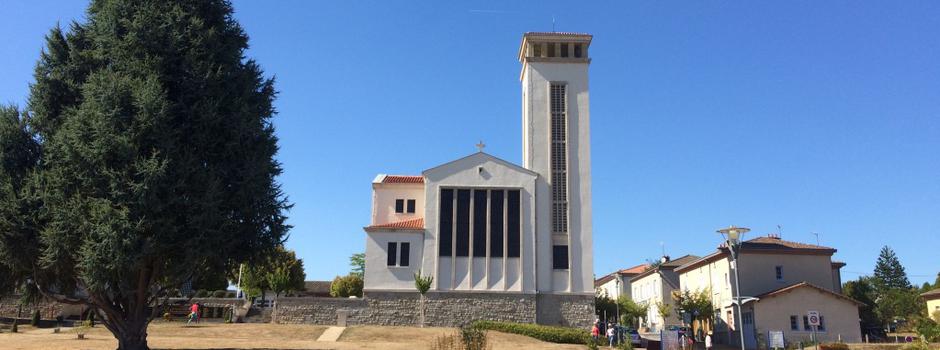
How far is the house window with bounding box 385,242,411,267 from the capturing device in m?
43.7

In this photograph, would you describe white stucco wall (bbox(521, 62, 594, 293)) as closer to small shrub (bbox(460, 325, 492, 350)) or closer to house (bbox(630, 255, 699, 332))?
house (bbox(630, 255, 699, 332))

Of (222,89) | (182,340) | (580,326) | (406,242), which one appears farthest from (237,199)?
(580,326)

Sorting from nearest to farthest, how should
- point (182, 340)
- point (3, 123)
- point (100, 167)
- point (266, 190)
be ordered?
point (100, 167) → point (3, 123) → point (266, 190) → point (182, 340)

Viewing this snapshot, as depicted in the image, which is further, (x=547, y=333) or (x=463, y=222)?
(x=463, y=222)

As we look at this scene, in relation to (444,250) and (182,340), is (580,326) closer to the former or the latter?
(444,250)

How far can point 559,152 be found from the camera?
47.1 m

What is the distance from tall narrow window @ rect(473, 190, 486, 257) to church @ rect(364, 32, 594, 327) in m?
0.07

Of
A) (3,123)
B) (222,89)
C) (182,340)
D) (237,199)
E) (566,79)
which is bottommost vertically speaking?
(182,340)

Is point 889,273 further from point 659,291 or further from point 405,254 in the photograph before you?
point 405,254

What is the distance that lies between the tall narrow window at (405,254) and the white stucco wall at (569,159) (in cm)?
863

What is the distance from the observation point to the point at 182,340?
29625mm

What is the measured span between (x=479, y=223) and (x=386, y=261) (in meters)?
6.59

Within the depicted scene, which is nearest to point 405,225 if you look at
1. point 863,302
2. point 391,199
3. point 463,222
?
point 463,222

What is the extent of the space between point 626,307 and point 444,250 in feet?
94.7
